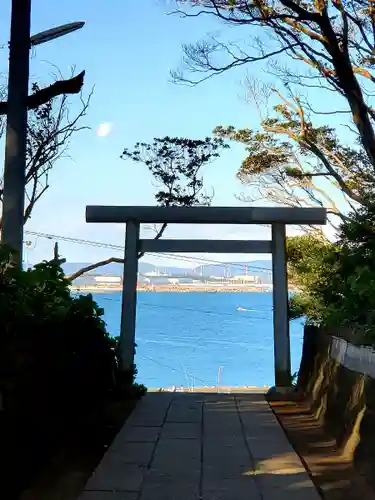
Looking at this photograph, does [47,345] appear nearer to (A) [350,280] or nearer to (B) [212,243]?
(A) [350,280]

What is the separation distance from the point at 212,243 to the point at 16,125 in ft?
9.70

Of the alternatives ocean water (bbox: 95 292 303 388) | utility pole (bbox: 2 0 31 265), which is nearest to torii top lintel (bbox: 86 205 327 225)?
utility pole (bbox: 2 0 31 265)

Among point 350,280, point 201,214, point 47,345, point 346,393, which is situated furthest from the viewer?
point 201,214

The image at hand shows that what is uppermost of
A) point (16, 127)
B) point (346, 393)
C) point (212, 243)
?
point (16, 127)

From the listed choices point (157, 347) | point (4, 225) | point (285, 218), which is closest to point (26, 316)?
point (4, 225)

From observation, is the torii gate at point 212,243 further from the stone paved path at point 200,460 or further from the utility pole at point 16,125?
the utility pole at point 16,125

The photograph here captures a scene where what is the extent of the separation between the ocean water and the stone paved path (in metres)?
8.45

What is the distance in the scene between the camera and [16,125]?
546 cm

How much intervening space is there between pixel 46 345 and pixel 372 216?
3.22 m

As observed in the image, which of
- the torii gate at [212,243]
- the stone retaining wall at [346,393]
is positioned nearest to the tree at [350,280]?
the stone retaining wall at [346,393]

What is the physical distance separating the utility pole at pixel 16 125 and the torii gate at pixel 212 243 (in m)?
1.83

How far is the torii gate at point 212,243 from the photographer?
23.5ft

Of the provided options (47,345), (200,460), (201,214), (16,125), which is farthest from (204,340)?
(47,345)

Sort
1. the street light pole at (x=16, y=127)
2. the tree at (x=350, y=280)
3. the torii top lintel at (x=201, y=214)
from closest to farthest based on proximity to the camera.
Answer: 1. the tree at (x=350, y=280)
2. the street light pole at (x=16, y=127)
3. the torii top lintel at (x=201, y=214)
